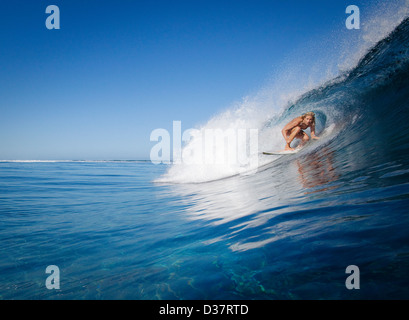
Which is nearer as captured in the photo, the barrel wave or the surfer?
the barrel wave

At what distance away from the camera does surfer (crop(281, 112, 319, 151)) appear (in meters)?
7.61

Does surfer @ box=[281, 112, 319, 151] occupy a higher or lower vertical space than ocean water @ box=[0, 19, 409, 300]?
higher

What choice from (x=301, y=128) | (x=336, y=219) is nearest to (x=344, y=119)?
(x=301, y=128)

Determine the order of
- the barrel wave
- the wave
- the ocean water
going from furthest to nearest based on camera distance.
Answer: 1. the wave
2. the ocean water
3. the barrel wave

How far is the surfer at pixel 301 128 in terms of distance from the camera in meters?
7.61

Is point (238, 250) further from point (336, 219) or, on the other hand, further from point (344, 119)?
point (344, 119)

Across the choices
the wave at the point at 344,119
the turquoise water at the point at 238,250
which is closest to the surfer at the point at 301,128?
the wave at the point at 344,119

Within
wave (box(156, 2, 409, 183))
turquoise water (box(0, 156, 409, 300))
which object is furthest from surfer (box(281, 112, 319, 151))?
turquoise water (box(0, 156, 409, 300))

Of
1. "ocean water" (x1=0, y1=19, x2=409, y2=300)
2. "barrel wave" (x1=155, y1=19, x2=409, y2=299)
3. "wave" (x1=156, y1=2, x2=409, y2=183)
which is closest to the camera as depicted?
"barrel wave" (x1=155, y1=19, x2=409, y2=299)

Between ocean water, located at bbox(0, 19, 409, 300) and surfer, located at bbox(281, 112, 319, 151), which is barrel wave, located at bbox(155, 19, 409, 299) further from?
surfer, located at bbox(281, 112, 319, 151)

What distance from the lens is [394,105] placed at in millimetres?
6035

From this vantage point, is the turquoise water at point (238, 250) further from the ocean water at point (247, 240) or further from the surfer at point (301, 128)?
the surfer at point (301, 128)
